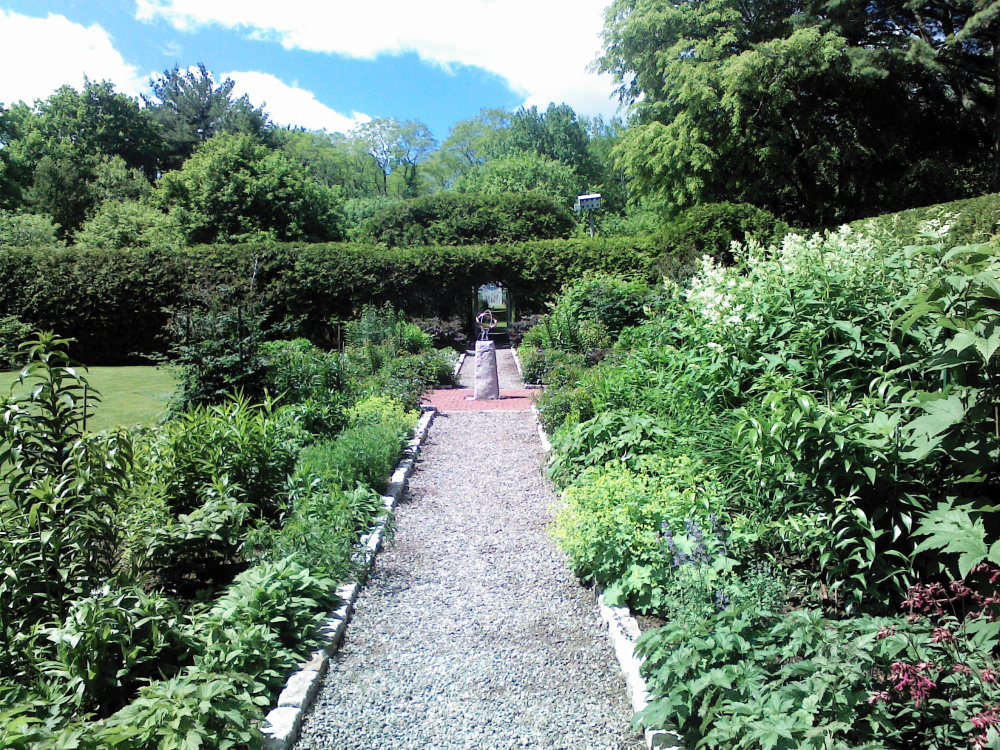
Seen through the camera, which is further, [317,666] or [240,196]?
[240,196]

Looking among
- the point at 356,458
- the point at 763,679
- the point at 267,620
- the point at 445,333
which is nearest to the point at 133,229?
the point at 445,333

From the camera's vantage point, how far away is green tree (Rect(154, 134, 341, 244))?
23.4 meters

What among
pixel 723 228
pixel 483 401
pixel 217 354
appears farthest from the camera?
pixel 723 228

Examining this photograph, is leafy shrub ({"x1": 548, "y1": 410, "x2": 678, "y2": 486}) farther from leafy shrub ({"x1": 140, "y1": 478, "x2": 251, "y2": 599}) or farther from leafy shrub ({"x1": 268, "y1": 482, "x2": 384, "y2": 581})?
leafy shrub ({"x1": 140, "y1": 478, "x2": 251, "y2": 599})

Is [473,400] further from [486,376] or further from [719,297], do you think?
[719,297]

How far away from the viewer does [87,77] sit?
40.2m

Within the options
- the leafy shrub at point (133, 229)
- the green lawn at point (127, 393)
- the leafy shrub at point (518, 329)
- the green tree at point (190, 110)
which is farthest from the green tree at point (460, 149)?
the green lawn at point (127, 393)

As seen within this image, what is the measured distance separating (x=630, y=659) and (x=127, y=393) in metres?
11.1

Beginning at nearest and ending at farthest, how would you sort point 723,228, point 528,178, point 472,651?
point 472,651, point 723,228, point 528,178

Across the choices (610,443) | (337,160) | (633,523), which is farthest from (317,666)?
(337,160)

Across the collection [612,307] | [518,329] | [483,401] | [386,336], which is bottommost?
[483,401]

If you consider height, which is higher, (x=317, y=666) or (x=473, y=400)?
(x=473, y=400)

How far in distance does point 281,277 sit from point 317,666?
52.5ft

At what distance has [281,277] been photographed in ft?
58.5
